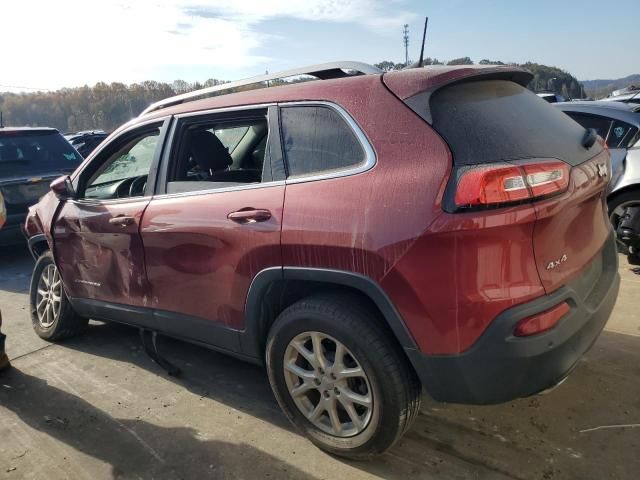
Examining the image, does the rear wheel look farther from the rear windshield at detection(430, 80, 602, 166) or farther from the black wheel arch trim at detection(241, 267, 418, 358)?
the black wheel arch trim at detection(241, 267, 418, 358)

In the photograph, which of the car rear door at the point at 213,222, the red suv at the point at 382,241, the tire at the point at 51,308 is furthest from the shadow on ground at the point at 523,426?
the tire at the point at 51,308

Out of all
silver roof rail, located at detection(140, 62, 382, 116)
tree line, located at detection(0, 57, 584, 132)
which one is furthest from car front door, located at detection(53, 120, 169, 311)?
tree line, located at detection(0, 57, 584, 132)

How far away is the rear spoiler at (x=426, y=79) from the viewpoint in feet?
7.22

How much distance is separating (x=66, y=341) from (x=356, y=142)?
10.5ft

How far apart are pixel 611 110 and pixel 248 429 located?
524cm

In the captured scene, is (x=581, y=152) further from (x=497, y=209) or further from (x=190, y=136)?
(x=190, y=136)

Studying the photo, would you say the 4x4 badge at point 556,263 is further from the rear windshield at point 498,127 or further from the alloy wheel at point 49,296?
the alloy wheel at point 49,296

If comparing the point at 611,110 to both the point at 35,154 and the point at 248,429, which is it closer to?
the point at 248,429

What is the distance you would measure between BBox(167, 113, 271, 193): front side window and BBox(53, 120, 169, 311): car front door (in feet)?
0.59

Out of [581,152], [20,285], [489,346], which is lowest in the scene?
[20,285]

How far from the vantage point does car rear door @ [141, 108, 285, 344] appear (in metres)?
2.58

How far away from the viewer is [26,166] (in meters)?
6.94

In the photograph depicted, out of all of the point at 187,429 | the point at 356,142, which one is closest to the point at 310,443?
the point at 187,429

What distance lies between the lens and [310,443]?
271cm
